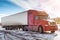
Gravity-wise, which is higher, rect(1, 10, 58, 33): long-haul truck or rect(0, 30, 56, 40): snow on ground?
rect(1, 10, 58, 33): long-haul truck

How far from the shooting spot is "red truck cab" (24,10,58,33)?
2.44 meters

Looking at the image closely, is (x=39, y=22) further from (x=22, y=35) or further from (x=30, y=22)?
(x=22, y=35)

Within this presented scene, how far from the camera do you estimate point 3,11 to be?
2.43m

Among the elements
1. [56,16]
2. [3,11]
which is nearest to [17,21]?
[3,11]

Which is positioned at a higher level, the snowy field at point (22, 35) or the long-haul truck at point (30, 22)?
the long-haul truck at point (30, 22)

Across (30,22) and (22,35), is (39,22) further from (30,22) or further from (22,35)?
(22,35)

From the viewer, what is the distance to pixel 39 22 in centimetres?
245

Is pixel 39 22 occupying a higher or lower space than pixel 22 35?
higher

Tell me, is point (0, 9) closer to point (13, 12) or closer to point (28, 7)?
point (13, 12)

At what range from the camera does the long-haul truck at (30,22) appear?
2.45 metres

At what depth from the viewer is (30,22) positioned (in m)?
2.46

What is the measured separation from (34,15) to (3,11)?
50cm

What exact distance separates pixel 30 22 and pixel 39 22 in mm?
144

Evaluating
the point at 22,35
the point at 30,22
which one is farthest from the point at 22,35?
the point at 30,22
